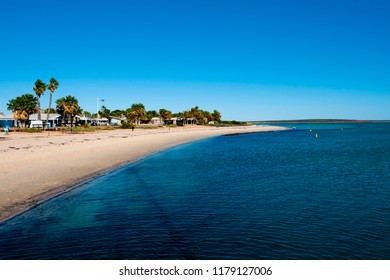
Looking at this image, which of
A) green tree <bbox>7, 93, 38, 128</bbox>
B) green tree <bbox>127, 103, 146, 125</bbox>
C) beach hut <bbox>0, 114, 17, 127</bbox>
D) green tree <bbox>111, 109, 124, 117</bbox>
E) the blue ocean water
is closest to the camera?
the blue ocean water

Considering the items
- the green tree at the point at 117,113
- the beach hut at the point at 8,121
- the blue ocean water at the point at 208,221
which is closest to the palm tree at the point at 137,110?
the green tree at the point at 117,113

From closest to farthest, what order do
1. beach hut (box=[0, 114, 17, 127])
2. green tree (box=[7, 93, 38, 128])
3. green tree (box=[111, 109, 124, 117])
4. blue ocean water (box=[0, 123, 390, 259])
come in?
blue ocean water (box=[0, 123, 390, 259]) → green tree (box=[7, 93, 38, 128]) → beach hut (box=[0, 114, 17, 127]) → green tree (box=[111, 109, 124, 117])

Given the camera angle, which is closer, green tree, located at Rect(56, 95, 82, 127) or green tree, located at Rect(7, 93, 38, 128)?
green tree, located at Rect(7, 93, 38, 128)

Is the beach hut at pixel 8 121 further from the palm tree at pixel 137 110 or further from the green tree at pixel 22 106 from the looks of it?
the palm tree at pixel 137 110

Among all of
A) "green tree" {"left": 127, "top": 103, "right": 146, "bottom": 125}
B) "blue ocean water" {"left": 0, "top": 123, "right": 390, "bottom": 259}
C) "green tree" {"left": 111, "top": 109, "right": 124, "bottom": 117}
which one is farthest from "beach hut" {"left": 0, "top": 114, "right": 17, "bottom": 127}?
"blue ocean water" {"left": 0, "top": 123, "right": 390, "bottom": 259}

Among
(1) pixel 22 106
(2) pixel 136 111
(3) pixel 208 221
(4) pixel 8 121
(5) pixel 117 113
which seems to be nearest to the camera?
(3) pixel 208 221

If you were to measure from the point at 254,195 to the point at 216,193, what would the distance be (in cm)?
206

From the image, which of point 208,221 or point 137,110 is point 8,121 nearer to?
point 137,110

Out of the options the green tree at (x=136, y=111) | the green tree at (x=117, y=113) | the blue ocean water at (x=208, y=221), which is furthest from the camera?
the green tree at (x=117, y=113)

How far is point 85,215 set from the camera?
1408 centimetres

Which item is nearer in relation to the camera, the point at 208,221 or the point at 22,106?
the point at 208,221

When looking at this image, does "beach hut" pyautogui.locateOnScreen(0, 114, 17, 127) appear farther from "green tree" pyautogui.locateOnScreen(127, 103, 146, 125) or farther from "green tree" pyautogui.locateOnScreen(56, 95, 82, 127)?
"green tree" pyautogui.locateOnScreen(127, 103, 146, 125)

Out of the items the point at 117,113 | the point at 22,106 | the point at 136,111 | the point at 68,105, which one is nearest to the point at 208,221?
the point at 22,106
